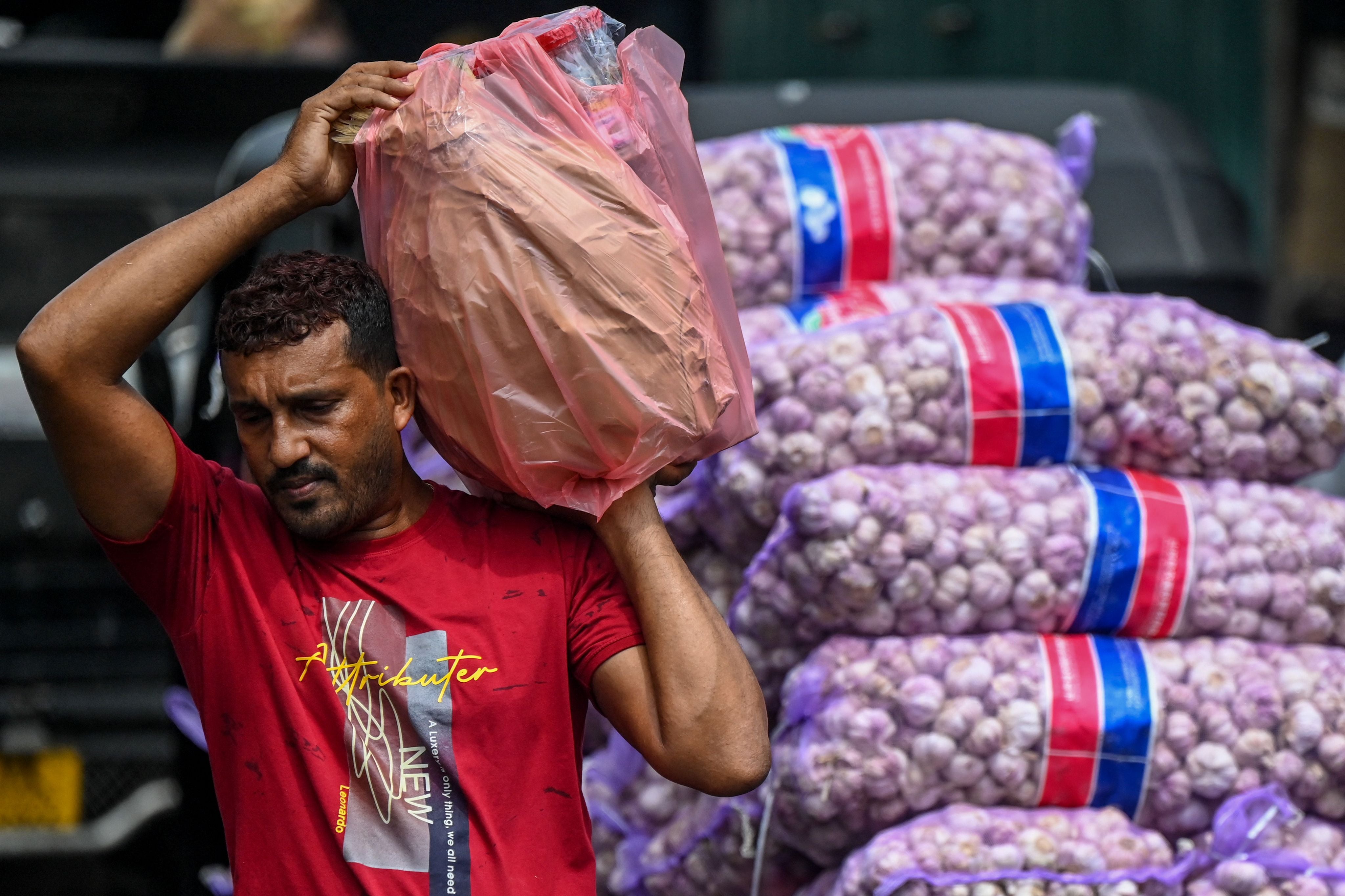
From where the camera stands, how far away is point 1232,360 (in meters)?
2.65

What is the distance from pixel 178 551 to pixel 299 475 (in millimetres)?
209

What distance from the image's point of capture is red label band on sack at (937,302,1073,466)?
2.57m

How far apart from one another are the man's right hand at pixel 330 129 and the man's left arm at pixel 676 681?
57 centimetres

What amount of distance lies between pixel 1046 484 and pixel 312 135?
1.31 meters

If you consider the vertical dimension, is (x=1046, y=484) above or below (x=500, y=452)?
below

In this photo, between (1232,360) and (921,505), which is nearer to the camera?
(921,505)

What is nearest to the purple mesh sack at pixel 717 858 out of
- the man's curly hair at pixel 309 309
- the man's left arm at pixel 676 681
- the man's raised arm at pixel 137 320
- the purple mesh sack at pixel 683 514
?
the purple mesh sack at pixel 683 514

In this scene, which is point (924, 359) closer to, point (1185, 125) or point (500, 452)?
point (500, 452)

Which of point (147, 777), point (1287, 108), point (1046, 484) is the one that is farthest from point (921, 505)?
point (1287, 108)

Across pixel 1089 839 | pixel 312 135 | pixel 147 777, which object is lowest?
pixel 147 777

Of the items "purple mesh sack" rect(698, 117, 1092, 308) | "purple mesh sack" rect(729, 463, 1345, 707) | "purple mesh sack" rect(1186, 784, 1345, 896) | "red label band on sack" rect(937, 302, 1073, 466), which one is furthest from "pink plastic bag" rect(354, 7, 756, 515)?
"purple mesh sack" rect(1186, 784, 1345, 896)

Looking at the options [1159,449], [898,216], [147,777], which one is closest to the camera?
[1159,449]

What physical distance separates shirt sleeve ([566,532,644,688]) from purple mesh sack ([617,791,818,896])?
0.64 metres

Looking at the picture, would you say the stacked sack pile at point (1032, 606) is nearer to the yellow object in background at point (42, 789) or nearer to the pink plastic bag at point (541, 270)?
the pink plastic bag at point (541, 270)
